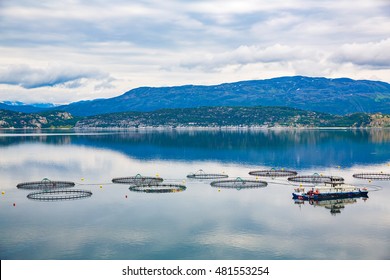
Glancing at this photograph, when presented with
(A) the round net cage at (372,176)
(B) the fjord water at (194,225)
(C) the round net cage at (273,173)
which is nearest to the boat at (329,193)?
(B) the fjord water at (194,225)

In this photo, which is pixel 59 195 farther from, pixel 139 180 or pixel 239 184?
pixel 239 184

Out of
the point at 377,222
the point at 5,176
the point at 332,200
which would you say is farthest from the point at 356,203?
the point at 5,176

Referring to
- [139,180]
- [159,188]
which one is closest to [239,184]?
[159,188]

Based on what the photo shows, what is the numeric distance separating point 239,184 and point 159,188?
82.5 feet

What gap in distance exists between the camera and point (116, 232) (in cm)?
8600

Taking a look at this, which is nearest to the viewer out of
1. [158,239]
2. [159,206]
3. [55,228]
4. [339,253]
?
[339,253]

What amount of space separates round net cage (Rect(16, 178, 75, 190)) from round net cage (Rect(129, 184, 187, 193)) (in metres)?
21.7

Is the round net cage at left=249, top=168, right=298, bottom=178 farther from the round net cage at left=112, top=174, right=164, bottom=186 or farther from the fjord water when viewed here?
the round net cage at left=112, top=174, right=164, bottom=186

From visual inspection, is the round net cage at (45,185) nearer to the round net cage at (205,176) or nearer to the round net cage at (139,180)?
the round net cage at (139,180)

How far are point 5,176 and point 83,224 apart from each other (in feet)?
264

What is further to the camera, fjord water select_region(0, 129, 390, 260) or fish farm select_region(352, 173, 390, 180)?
fish farm select_region(352, 173, 390, 180)

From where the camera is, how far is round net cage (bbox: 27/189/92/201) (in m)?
120

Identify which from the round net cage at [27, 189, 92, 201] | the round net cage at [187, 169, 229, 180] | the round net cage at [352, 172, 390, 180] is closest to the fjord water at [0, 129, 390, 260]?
the round net cage at [27, 189, 92, 201]

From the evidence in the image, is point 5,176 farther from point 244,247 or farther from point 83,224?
point 244,247
